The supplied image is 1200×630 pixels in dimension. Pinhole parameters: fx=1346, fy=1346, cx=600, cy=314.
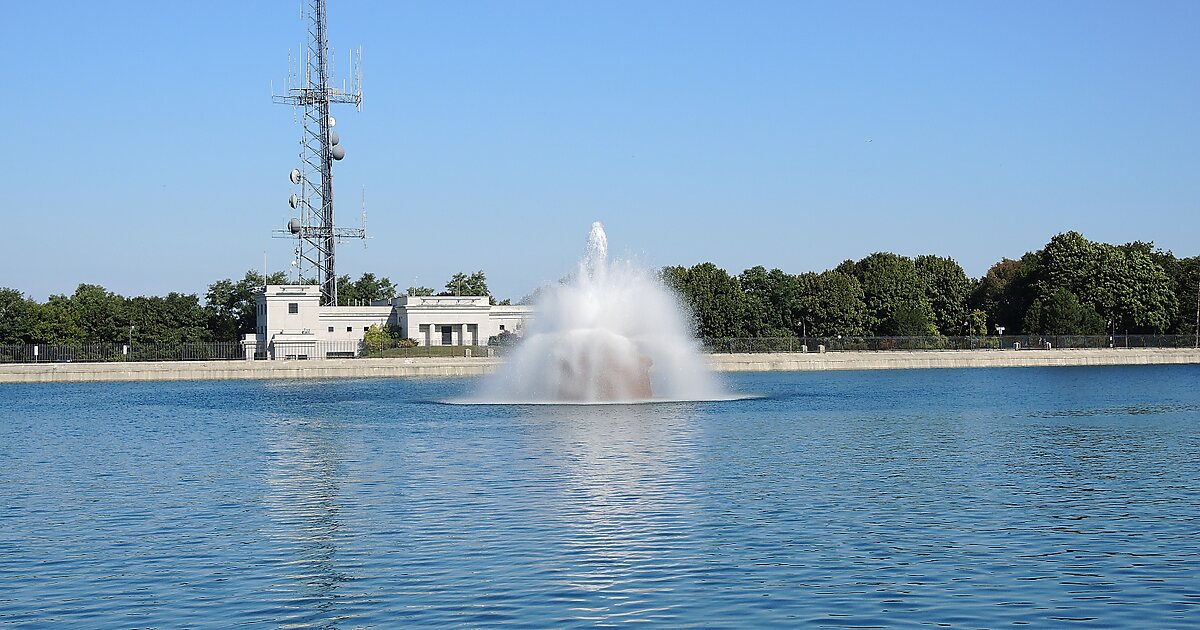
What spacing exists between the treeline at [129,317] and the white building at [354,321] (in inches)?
257

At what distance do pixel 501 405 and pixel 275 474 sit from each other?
23209 mm

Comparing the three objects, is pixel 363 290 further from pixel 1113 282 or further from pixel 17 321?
pixel 1113 282

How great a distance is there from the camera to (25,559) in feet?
64.4

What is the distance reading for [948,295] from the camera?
135m

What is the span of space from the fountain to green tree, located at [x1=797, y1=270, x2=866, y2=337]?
67665 mm

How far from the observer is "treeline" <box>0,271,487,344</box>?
114562mm

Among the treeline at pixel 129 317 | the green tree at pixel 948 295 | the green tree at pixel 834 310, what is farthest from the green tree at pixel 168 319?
the green tree at pixel 948 295

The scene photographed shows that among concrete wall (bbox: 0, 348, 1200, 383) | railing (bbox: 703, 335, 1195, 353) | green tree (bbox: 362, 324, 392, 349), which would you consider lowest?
concrete wall (bbox: 0, 348, 1200, 383)

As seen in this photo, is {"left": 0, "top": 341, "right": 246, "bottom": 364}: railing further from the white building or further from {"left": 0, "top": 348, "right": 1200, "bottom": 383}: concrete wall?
the white building

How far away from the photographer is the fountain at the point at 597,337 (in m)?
53.1

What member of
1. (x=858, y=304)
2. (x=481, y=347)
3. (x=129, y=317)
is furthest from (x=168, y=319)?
(x=858, y=304)

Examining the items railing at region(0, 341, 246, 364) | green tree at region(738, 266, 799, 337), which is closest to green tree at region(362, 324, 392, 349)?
railing at region(0, 341, 246, 364)

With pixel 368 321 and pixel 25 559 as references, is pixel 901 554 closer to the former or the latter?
pixel 25 559

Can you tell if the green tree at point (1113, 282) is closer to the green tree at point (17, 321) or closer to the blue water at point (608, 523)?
the blue water at point (608, 523)
